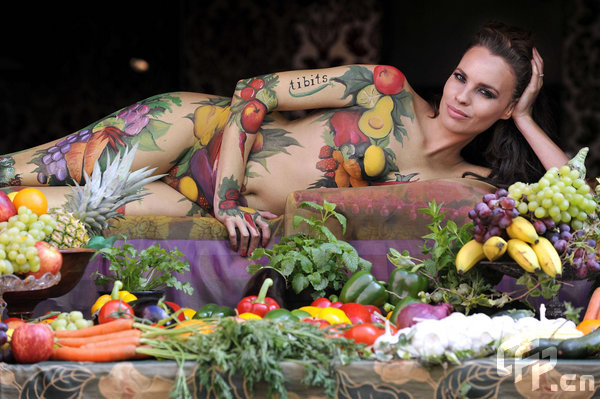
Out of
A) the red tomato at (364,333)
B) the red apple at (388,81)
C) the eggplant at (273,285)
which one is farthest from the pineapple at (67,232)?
the red apple at (388,81)

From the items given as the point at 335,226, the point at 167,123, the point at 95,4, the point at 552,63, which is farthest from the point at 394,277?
the point at 95,4

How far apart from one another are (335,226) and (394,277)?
1.38 feet

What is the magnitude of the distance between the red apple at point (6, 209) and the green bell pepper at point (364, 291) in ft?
3.55

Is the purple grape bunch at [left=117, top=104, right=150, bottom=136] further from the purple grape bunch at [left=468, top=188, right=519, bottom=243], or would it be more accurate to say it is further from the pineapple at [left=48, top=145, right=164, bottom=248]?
the purple grape bunch at [left=468, top=188, right=519, bottom=243]

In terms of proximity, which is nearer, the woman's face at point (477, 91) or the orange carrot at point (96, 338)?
the orange carrot at point (96, 338)

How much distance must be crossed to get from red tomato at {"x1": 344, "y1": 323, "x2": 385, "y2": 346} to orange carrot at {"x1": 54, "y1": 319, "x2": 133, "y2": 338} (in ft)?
1.76

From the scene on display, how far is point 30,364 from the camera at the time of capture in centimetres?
170

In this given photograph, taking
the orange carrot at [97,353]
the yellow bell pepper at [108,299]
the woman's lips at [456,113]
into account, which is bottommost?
the yellow bell pepper at [108,299]

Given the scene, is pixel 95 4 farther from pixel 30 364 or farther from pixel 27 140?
pixel 30 364

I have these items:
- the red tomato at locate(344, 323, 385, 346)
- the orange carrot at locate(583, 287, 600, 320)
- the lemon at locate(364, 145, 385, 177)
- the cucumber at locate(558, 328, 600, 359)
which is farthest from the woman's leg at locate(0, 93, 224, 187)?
the cucumber at locate(558, 328, 600, 359)

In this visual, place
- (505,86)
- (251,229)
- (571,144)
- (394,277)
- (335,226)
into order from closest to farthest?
(394,277) → (335,226) → (251,229) → (505,86) → (571,144)

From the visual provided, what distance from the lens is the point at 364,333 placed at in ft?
5.95

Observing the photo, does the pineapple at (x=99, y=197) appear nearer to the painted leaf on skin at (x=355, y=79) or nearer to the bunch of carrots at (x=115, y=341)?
the bunch of carrots at (x=115, y=341)

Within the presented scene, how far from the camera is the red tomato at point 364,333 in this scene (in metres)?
1.80
